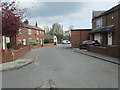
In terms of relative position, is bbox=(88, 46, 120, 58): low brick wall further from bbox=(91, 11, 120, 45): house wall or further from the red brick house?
bbox=(91, 11, 120, 45): house wall

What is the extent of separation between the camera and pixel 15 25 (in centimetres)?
1155

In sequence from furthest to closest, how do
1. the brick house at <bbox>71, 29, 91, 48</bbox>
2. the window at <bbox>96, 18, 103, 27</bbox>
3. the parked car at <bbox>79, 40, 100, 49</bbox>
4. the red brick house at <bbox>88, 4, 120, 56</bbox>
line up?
the brick house at <bbox>71, 29, 91, 48</bbox> → the window at <bbox>96, 18, 103, 27</bbox> → the parked car at <bbox>79, 40, 100, 49</bbox> → the red brick house at <bbox>88, 4, 120, 56</bbox>

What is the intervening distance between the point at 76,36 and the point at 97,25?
5.86 m

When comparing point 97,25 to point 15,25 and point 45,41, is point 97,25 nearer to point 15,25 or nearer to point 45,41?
point 15,25

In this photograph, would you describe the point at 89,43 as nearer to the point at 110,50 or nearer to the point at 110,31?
the point at 110,31

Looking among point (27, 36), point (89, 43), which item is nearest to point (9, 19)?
point (89, 43)

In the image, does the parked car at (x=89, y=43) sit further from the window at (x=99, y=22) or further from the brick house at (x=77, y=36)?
the brick house at (x=77, y=36)

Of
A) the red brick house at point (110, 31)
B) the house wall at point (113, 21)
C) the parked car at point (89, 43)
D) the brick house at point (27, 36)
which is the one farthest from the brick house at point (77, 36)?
the brick house at point (27, 36)

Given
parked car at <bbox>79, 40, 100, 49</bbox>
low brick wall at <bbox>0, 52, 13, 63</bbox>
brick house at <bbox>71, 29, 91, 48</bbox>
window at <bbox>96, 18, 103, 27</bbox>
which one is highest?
window at <bbox>96, 18, 103, 27</bbox>

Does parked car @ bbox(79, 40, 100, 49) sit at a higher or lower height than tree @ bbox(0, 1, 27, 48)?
lower

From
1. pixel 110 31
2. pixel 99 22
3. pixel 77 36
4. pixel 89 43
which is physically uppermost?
pixel 99 22

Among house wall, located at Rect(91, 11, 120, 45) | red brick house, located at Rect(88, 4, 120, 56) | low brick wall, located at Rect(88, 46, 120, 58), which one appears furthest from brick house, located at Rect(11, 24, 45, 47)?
low brick wall, located at Rect(88, 46, 120, 58)

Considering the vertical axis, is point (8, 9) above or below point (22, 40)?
above

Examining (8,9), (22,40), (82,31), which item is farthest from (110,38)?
(22,40)
